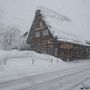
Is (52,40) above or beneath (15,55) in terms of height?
above

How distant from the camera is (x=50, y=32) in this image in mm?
24156

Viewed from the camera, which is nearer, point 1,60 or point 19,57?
point 1,60

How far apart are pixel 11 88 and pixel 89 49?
30324 mm

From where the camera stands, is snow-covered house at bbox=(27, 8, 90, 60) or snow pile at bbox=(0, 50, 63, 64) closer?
snow pile at bbox=(0, 50, 63, 64)

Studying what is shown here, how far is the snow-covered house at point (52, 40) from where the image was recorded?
23.6 meters

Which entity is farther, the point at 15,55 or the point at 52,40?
the point at 52,40

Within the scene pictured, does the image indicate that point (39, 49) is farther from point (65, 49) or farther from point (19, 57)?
point (19, 57)

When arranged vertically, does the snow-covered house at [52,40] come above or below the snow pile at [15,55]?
above

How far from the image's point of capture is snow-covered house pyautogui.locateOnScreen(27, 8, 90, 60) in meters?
23.6

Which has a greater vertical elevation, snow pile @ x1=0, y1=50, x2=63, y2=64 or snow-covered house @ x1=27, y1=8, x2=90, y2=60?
snow-covered house @ x1=27, y1=8, x2=90, y2=60

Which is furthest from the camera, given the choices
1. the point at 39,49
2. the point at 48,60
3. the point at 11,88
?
the point at 39,49

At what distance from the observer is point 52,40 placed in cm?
2455

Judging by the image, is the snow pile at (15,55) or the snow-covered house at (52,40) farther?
the snow-covered house at (52,40)

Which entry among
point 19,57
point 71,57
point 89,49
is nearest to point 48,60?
point 19,57
